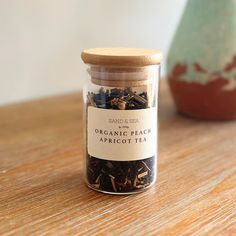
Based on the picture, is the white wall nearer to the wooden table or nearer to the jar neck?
the wooden table

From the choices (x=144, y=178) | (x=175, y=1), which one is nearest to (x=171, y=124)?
(x=144, y=178)

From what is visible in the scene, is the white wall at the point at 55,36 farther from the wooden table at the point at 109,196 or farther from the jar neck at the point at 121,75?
the jar neck at the point at 121,75

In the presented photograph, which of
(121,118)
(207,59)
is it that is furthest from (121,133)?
(207,59)

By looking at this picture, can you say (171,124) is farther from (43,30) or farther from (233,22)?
(43,30)

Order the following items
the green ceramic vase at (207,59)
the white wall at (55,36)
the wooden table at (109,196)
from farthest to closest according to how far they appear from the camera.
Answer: the white wall at (55,36) < the green ceramic vase at (207,59) < the wooden table at (109,196)

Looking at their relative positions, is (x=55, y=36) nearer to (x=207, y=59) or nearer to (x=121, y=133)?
(x=207, y=59)

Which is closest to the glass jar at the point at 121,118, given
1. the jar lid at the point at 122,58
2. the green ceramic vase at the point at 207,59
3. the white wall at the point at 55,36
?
the jar lid at the point at 122,58

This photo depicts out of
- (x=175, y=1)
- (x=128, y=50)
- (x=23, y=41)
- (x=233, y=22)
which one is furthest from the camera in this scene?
(x=175, y=1)
